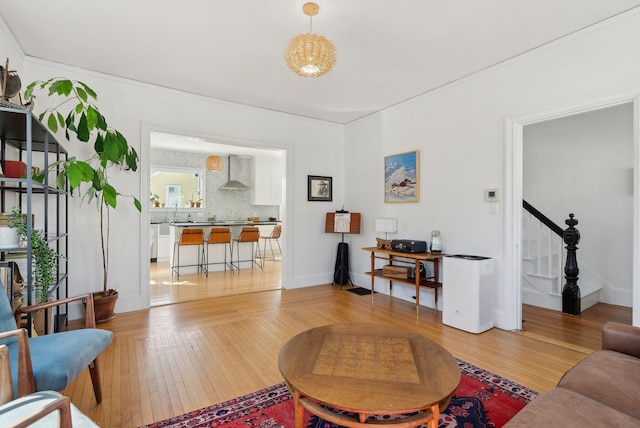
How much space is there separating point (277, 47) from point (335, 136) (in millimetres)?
2630

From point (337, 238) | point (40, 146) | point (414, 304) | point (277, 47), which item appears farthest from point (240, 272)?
point (277, 47)

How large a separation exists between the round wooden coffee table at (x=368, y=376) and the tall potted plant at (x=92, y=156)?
7.99ft

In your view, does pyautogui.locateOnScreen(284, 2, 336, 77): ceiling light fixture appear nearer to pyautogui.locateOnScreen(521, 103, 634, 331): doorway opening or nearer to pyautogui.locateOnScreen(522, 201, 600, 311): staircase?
pyautogui.locateOnScreen(521, 103, 634, 331): doorway opening

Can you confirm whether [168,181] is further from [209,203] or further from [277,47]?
[277,47]

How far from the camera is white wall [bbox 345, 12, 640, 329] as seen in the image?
8.89 ft

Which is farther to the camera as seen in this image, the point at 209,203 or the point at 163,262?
the point at 209,203

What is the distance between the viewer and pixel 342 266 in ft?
17.4

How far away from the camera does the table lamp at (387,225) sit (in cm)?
444

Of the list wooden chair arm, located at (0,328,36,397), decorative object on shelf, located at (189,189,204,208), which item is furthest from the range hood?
wooden chair arm, located at (0,328,36,397)

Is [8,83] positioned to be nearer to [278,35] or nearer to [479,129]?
[278,35]

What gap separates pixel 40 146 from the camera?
308cm

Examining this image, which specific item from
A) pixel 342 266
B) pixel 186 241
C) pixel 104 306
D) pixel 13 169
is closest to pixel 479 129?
pixel 342 266

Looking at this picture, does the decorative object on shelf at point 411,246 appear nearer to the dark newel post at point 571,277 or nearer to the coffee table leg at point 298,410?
the dark newel post at point 571,277

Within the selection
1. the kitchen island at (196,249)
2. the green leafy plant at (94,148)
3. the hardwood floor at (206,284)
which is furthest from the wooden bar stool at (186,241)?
the green leafy plant at (94,148)
